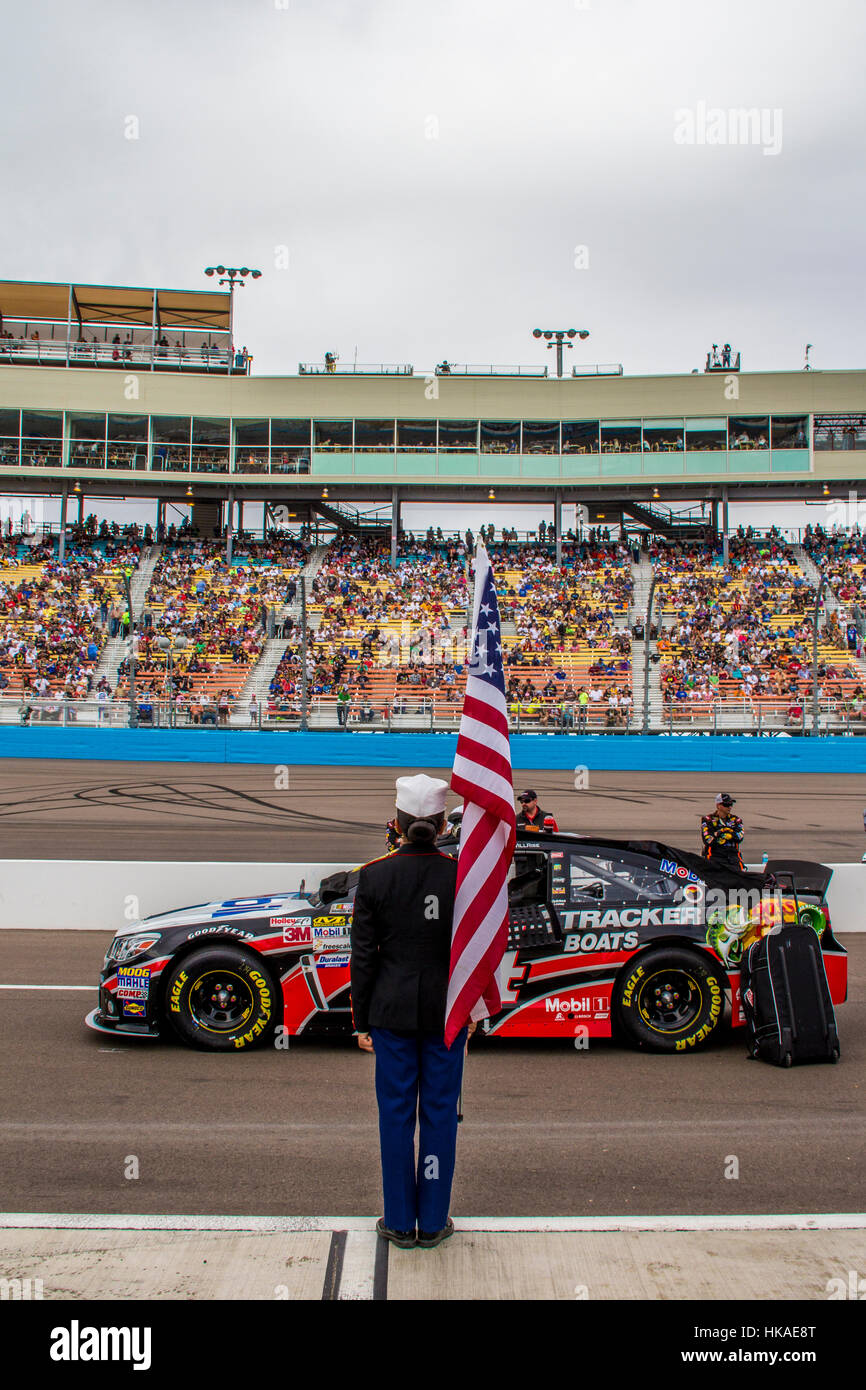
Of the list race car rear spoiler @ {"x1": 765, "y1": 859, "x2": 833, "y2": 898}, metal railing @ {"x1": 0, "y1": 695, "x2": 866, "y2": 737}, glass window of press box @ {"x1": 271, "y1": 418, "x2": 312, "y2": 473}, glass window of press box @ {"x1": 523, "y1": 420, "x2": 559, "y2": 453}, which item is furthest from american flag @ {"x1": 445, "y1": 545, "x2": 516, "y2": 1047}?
glass window of press box @ {"x1": 271, "y1": 418, "x2": 312, "y2": 473}

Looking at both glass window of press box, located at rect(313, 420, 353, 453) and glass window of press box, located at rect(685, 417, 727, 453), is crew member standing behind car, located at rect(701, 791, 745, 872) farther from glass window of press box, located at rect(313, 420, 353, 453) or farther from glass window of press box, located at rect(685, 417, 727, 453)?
glass window of press box, located at rect(313, 420, 353, 453)

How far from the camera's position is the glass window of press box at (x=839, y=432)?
41875mm

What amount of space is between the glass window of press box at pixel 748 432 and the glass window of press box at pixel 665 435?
198 cm

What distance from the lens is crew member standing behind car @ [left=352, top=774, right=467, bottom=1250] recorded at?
133 inches

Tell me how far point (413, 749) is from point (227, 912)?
2102 centimetres

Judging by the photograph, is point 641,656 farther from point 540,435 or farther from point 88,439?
point 88,439

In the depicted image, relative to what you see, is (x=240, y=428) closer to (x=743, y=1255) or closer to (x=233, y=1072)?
(x=233, y=1072)

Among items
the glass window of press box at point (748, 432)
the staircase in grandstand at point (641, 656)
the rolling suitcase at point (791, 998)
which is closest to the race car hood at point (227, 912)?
the rolling suitcase at point (791, 998)

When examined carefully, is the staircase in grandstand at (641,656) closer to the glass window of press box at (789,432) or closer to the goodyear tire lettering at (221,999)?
the glass window of press box at (789,432)

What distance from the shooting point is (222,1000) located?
6180mm

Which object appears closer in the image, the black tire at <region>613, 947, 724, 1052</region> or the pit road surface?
the pit road surface

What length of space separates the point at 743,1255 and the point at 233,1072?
324 centimetres

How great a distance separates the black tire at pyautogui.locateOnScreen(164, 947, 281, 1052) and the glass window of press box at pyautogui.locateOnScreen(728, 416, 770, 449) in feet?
130

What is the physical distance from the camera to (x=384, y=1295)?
306 cm
